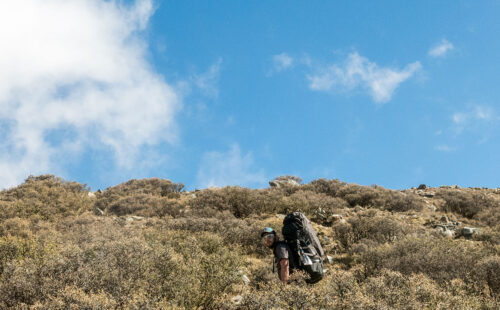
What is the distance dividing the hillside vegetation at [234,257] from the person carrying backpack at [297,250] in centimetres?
30

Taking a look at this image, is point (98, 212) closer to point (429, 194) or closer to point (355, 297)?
point (355, 297)

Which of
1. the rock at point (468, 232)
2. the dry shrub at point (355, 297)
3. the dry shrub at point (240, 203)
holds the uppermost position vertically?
the dry shrub at point (240, 203)

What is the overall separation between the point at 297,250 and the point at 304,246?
150mm

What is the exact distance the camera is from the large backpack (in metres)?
5.78

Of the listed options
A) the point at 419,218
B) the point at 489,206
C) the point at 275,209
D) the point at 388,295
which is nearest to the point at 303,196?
the point at 275,209

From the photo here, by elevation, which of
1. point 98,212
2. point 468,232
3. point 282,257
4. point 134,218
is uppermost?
point 98,212

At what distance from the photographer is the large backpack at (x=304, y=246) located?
5.78 m

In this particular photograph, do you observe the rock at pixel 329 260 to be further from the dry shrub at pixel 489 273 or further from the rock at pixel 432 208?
the rock at pixel 432 208

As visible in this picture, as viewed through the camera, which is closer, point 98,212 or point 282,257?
→ point 282,257

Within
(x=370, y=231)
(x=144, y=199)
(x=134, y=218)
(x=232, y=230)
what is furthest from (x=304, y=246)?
(x=144, y=199)

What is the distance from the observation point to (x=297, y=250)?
19.3 feet

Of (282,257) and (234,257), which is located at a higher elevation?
(234,257)

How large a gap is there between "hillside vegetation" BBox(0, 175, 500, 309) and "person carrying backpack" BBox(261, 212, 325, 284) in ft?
0.99

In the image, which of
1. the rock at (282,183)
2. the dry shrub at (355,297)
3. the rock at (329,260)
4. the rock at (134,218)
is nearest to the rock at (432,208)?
the rock at (282,183)
